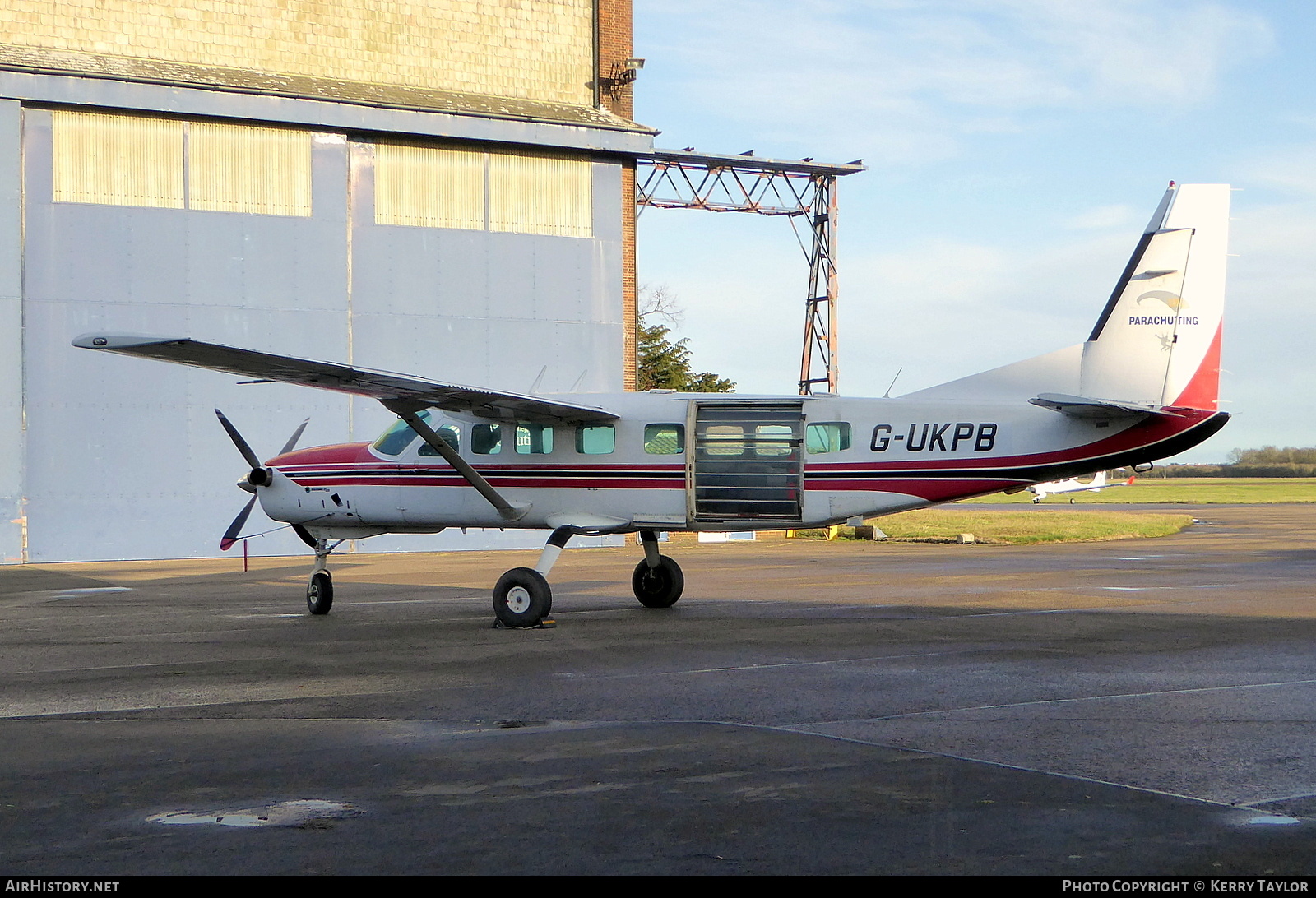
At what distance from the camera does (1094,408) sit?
530 inches

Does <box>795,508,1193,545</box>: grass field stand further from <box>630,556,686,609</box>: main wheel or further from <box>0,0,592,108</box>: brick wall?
<box>630,556,686,609</box>: main wheel

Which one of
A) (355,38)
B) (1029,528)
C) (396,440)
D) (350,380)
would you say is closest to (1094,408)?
(350,380)

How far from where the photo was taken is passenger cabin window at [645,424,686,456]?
14992 mm

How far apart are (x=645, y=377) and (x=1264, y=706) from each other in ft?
182

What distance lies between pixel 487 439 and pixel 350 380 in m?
2.53

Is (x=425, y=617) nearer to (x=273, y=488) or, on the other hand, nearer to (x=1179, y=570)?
(x=273, y=488)

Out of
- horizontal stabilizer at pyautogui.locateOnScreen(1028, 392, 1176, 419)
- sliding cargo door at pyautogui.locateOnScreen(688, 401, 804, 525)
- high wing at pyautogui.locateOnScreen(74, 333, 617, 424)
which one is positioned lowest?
sliding cargo door at pyautogui.locateOnScreen(688, 401, 804, 525)

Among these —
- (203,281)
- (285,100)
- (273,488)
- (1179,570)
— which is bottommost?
(1179,570)

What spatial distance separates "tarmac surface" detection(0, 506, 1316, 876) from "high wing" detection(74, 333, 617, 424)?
2673 mm

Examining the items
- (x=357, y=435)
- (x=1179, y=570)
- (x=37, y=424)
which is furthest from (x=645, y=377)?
(x=1179, y=570)

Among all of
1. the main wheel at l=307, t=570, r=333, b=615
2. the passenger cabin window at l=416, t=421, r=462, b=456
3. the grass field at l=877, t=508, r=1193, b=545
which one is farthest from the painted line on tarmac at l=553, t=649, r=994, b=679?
the grass field at l=877, t=508, r=1193, b=545

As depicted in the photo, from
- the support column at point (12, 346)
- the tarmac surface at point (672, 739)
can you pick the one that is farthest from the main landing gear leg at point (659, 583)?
the support column at point (12, 346)

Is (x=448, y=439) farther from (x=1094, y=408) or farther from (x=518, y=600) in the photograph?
(x=1094, y=408)
